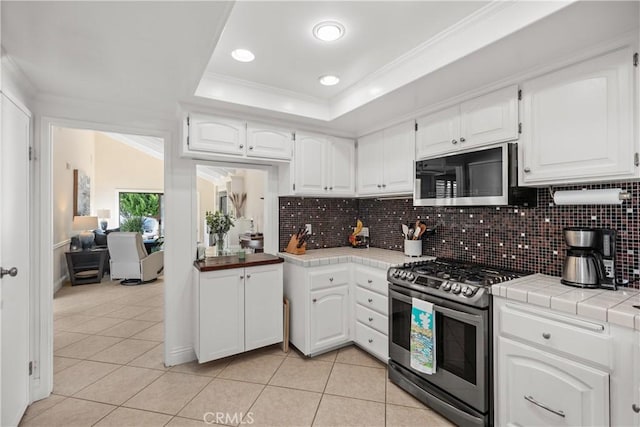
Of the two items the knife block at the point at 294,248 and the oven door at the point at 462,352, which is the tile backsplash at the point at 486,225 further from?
the oven door at the point at 462,352

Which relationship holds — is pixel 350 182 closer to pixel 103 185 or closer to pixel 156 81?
pixel 156 81

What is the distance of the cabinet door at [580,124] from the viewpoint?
1561 mm

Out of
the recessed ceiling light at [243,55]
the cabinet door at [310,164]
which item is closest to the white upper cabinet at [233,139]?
the cabinet door at [310,164]

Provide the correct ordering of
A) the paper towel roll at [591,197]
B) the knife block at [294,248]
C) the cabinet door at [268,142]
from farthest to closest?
the knife block at [294,248]
the cabinet door at [268,142]
the paper towel roll at [591,197]

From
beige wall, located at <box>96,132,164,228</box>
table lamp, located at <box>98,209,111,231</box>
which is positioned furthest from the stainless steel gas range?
beige wall, located at <box>96,132,164,228</box>

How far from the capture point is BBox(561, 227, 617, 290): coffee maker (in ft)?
5.63

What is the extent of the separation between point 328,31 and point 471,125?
3.96 ft

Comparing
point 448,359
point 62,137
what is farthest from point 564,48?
point 62,137

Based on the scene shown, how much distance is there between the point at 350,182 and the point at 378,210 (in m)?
0.50

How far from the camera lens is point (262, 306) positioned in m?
2.82

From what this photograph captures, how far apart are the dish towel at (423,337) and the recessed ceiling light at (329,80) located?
179 cm

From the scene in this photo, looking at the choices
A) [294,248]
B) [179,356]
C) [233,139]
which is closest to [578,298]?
[294,248]

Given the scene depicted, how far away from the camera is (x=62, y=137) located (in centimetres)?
552

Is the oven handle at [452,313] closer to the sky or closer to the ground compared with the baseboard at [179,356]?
closer to the sky
